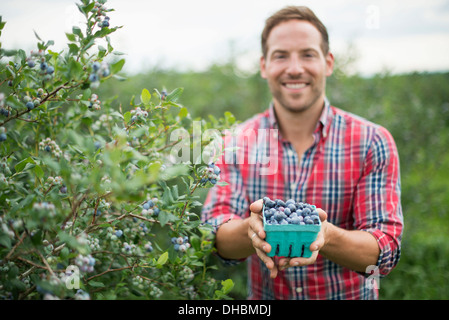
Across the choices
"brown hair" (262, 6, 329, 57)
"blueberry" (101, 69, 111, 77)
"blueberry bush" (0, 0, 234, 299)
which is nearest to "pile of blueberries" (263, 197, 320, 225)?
"blueberry bush" (0, 0, 234, 299)

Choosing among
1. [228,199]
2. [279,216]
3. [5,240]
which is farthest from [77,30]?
[228,199]

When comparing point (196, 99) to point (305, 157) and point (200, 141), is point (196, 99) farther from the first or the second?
point (200, 141)

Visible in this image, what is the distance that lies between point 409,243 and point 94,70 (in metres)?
3.29

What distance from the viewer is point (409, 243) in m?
3.25

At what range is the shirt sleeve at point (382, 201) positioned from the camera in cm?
151

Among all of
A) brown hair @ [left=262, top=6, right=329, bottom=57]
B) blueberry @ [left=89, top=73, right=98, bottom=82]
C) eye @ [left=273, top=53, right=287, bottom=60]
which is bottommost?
blueberry @ [left=89, top=73, right=98, bottom=82]

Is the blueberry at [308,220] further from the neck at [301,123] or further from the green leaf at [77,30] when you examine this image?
the neck at [301,123]

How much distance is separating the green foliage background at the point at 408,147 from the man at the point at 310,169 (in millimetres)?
1096

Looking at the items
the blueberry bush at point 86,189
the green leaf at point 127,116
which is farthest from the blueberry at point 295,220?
the green leaf at point 127,116

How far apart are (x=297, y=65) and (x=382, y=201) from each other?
78 cm

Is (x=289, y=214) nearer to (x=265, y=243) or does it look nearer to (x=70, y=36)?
(x=265, y=243)

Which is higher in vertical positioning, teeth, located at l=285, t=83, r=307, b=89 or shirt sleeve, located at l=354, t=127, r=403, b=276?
teeth, located at l=285, t=83, r=307, b=89

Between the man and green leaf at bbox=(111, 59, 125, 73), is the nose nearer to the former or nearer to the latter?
the man

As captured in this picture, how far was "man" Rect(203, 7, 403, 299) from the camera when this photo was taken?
1.63 meters
